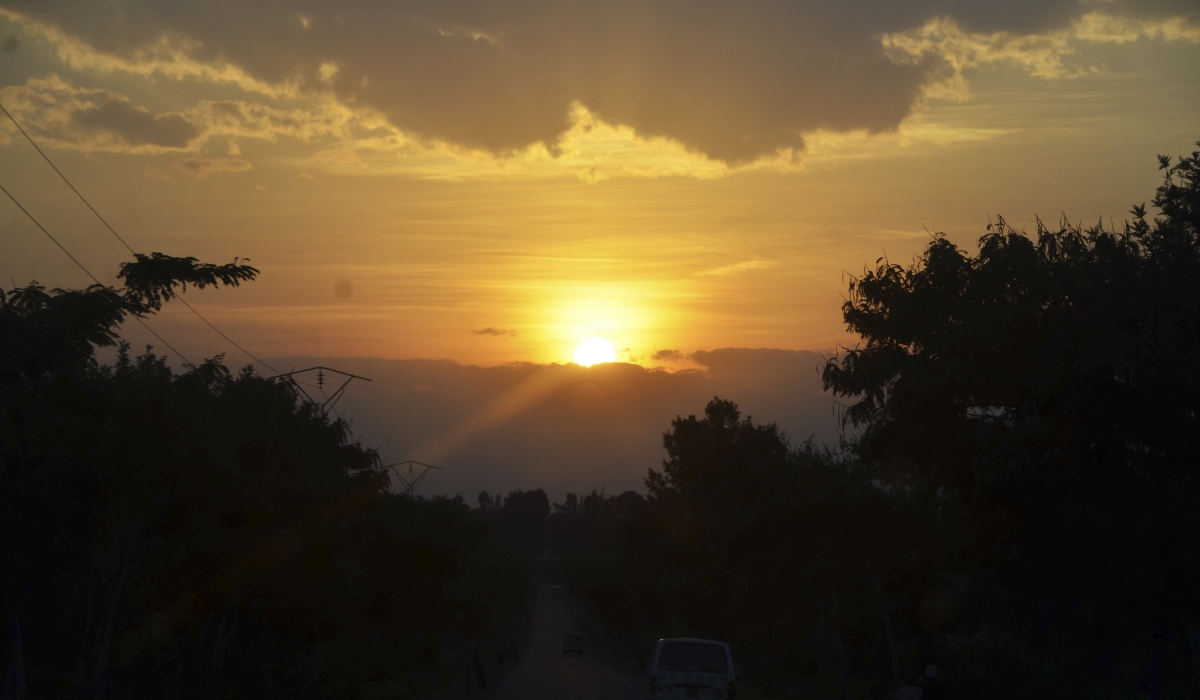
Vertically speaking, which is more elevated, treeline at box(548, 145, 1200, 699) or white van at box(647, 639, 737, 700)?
treeline at box(548, 145, 1200, 699)

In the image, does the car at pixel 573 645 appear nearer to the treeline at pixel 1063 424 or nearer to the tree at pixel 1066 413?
the treeline at pixel 1063 424

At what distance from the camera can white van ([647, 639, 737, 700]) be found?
62.3 ft

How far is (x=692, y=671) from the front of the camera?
1923 centimetres

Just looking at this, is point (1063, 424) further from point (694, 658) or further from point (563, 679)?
point (563, 679)

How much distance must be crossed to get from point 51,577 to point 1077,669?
56.1ft

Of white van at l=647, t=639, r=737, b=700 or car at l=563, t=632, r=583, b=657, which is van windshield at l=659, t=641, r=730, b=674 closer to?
white van at l=647, t=639, r=737, b=700

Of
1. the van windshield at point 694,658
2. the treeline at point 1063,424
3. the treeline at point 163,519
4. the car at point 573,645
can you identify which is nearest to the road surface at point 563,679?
the car at point 573,645

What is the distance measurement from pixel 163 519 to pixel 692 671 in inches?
385

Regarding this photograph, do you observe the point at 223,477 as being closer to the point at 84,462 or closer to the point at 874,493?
the point at 84,462

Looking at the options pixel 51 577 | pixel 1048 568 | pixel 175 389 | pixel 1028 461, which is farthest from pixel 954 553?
pixel 51 577

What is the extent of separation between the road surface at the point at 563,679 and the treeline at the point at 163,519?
645 centimetres

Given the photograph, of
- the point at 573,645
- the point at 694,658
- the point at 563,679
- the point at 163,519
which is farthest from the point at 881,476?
the point at 573,645

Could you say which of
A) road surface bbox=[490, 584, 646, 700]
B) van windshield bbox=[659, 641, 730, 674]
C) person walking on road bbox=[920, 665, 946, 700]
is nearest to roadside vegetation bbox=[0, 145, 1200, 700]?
person walking on road bbox=[920, 665, 946, 700]

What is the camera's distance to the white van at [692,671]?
62.3 feet
